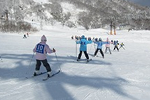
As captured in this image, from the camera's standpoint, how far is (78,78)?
247 inches

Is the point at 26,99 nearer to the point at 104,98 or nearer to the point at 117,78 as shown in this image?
the point at 104,98

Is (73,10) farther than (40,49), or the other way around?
(73,10)

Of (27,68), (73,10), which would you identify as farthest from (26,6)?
(27,68)

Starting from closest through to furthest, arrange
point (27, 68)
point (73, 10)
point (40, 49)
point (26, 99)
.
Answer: point (26, 99), point (40, 49), point (27, 68), point (73, 10)

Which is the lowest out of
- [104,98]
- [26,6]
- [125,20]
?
[104,98]

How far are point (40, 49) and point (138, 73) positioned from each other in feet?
11.8

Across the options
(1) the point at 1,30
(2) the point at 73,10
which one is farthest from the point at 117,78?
(2) the point at 73,10

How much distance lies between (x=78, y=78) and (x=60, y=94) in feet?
5.26

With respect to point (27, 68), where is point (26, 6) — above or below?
above

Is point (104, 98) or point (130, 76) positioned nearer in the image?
point (104, 98)

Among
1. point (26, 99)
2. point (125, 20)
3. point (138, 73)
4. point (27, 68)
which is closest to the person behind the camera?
point (26, 99)

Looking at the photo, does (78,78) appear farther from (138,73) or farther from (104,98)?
(138,73)

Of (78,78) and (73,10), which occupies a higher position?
(73,10)

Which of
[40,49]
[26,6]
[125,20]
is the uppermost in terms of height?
[26,6]
